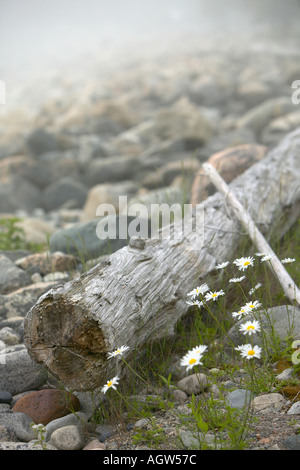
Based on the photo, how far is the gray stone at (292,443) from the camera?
1830 millimetres

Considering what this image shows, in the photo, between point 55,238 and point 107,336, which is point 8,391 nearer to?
point 107,336

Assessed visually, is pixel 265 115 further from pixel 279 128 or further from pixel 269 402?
pixel 269 402

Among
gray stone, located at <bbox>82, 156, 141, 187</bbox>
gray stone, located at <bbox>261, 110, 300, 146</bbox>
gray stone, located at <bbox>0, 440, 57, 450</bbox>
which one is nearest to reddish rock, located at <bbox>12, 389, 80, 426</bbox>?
gray stone, located at <bbox>0, 440, 57, 450</bbox>

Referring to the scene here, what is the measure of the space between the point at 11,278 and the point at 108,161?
5.74 m

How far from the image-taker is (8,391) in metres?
2.68

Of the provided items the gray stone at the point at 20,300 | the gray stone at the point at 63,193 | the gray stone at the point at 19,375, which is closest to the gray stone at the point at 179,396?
the gray stone at the point at 19,375

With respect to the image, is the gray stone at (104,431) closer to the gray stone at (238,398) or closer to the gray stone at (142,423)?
the gray stone at (142,423)

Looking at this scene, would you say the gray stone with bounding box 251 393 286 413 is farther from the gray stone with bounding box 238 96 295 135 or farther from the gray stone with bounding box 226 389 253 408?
the gray stone with bounding box 238 96 295 135

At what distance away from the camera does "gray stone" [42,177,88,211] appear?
28.7 ft

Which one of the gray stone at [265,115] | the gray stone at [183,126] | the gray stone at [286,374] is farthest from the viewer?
the gray stone at [265,115]

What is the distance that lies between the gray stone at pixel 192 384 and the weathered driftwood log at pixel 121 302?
30 centimetres

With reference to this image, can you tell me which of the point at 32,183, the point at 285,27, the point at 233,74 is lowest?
the point at 32,183

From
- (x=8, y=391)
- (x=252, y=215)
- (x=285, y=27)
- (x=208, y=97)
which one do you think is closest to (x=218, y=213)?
(x=252, y=215)

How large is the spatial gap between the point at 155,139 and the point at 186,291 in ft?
28.9
